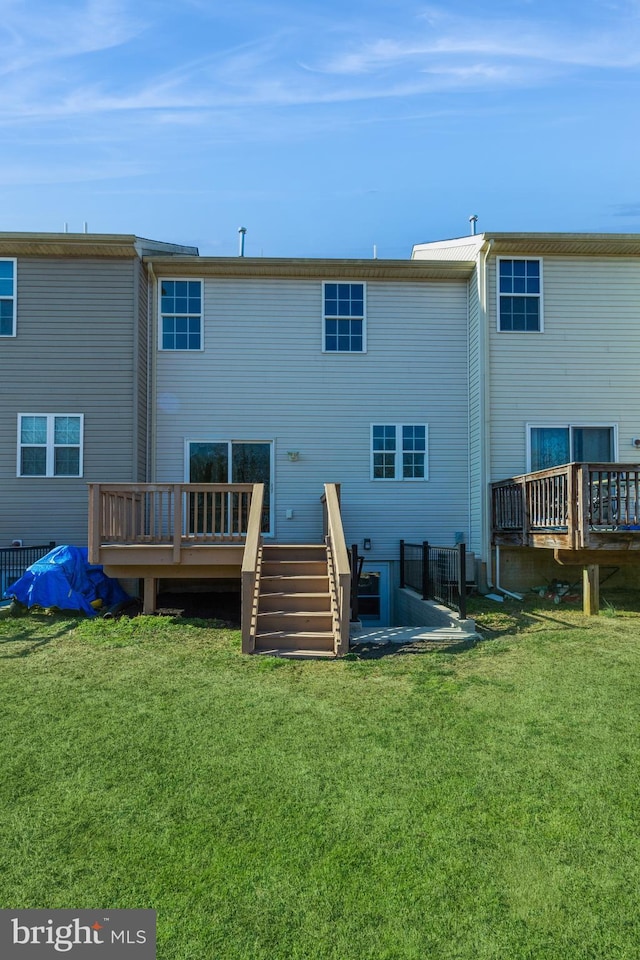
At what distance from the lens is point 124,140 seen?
481 inches

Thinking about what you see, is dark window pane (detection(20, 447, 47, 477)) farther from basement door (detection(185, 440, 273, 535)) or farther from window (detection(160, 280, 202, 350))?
window (detection(160, 280, 202, 350))

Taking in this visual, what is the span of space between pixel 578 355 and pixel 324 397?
474cm

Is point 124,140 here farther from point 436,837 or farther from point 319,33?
point 436,837

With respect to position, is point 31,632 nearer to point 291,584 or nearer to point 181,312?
point 291,584

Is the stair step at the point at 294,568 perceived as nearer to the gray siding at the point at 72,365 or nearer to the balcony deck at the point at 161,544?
the balcony deck at the point at 161,544

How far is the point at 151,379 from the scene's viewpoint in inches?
479

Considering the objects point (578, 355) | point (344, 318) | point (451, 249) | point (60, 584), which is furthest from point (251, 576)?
point (451, 249)

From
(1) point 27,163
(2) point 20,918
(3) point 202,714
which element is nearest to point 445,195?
(1) point 27,163

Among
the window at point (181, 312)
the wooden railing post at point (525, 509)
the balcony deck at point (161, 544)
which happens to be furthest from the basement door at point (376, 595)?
the window at point (181, 312)

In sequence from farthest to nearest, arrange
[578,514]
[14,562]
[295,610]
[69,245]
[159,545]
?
[69,245], [14,562], [159,545], [578,514], [295,610]

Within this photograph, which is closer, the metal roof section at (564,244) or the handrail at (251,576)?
the handrail at (251,576)

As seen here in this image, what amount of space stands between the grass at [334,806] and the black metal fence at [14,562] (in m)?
4.92

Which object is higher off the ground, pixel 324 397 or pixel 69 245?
pixel 69 245

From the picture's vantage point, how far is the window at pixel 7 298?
11.6 meters
